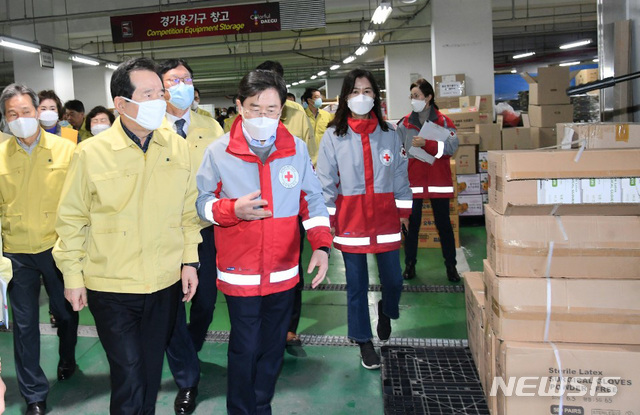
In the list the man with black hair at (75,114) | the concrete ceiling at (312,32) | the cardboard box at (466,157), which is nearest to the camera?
the man with black hair at (75,114)

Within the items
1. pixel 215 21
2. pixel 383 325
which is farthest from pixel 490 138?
pixel 215 21

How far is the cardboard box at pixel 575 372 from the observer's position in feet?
7.45

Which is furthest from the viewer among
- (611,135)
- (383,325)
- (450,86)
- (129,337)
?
(450,86)

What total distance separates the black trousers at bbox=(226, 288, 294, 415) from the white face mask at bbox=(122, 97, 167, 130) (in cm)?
73

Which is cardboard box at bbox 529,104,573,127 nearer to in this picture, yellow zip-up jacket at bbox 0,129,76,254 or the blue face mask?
the blue face mask

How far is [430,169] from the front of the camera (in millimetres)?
4789

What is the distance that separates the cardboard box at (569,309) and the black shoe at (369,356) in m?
0.94

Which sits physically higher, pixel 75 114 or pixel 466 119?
pixel 75 114

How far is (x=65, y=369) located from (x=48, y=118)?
5.64 ft

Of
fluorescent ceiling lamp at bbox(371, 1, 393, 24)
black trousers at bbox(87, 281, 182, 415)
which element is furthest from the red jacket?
fluorescent ceiling lamp at bbox(371, 1, 393, 24)

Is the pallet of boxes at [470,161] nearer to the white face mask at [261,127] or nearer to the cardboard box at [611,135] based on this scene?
the cardboard box at [611,135]

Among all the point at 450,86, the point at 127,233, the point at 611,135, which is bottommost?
the point at 127,233

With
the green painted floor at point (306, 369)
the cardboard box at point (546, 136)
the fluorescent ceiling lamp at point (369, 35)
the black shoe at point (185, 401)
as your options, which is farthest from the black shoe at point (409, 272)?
the fluorescent ceiling lamp at point (369, 35)

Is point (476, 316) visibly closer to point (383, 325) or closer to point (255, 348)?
point (383, 325)
